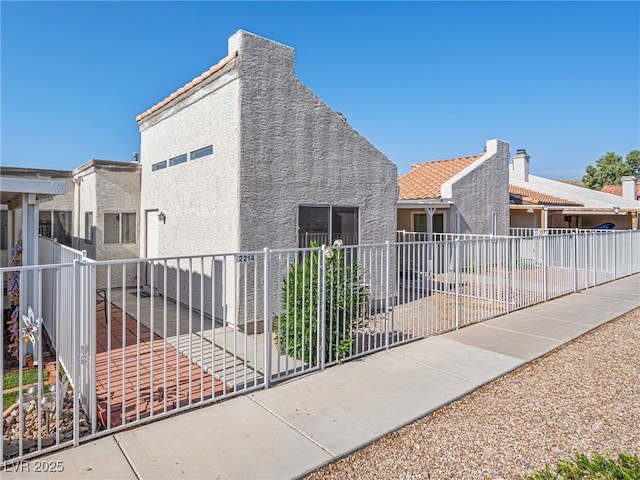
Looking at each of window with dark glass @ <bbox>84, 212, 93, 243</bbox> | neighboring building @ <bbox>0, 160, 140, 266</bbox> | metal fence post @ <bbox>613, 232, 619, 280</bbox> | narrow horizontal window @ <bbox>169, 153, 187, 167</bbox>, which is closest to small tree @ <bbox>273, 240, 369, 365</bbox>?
narrow horizontal window @ <bbox>169, 153, 187, 167</bbox>

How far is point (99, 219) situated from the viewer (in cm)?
1076

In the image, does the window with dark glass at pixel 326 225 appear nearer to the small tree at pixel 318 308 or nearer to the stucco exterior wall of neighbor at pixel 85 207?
the small tree at pixel 318 308

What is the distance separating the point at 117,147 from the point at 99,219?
32.7 feet

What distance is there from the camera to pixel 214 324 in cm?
491

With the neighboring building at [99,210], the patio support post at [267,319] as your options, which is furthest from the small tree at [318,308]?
the neighboring building at [99,210]

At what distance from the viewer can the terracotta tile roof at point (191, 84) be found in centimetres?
747

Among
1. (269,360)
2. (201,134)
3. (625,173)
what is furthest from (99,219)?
(625,173)

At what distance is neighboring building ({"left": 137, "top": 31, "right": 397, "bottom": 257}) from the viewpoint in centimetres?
744

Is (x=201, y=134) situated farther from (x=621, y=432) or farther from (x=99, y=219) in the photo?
(x=621, y=432)

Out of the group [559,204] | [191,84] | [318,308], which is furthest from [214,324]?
[559,204]

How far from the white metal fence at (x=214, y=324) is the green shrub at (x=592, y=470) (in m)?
2.98

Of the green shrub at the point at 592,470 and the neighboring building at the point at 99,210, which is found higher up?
the neighboring building at the point at 99,210

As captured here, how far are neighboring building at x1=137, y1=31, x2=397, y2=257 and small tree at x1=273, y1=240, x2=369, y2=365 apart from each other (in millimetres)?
2252

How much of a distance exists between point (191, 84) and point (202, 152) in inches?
64.5
